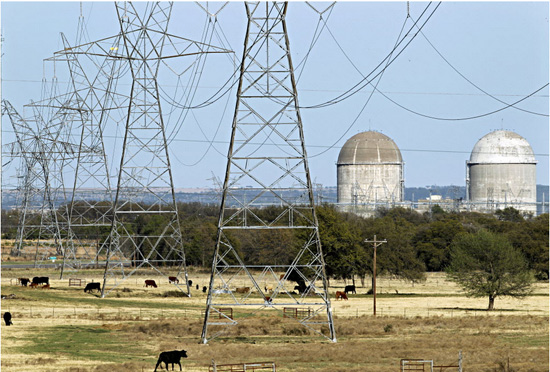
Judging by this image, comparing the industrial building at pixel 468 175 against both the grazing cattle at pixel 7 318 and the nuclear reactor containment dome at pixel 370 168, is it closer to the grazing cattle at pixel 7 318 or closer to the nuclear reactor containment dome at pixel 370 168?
the nuclear reactor containment dome at pixel 370 168

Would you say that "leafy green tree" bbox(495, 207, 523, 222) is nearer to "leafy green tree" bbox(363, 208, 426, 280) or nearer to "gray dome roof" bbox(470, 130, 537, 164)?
"gray dome roof" bbox(470, 130, 537, 164)

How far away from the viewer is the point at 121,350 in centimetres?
3691

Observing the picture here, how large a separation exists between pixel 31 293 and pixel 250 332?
2426 centimetres

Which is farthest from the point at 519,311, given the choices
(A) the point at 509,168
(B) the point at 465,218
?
(A) the point at 509,168

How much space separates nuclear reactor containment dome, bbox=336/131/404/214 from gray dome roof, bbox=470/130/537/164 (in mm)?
14900

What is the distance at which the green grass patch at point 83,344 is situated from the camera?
35.4m

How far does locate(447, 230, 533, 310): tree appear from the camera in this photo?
61.9 meters

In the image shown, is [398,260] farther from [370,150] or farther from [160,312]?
[370,150]

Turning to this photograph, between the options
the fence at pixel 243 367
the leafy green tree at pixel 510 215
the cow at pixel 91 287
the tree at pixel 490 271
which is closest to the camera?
the fence at pixel 243 367

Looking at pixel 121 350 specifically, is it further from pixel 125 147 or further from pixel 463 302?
pixel 463 302

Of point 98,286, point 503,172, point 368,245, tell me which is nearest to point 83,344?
point 98,286

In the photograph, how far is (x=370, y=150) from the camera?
16750 cm

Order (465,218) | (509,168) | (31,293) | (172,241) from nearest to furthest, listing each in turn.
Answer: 1. (31,293)
2. (172,241)
3. (465,218)
4. (509,168)

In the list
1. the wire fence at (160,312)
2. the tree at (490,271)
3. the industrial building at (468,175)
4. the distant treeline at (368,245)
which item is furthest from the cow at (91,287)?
the industrial building at (468,175)
